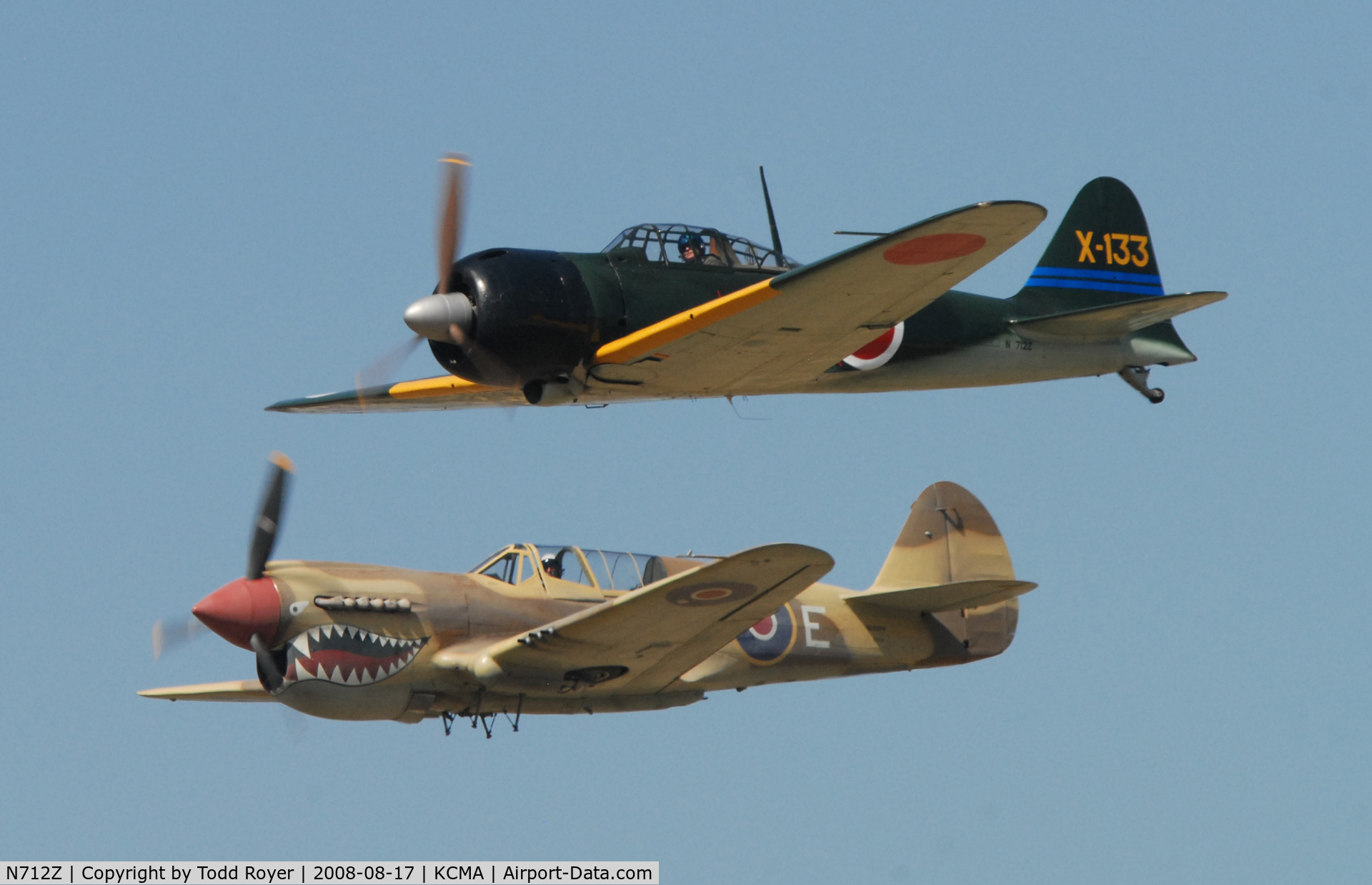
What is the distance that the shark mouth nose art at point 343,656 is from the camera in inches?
703

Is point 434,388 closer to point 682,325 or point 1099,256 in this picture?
point 682,325

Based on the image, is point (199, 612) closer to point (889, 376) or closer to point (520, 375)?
point (520, 375)

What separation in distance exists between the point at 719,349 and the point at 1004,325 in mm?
4149

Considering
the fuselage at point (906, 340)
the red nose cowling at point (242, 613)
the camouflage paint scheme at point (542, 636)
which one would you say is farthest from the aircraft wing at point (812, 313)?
the red nose cowling at point (242, 613)

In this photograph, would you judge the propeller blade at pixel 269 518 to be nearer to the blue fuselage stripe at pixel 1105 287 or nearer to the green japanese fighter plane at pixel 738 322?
the green japanese fighter plane at pixel 738 322

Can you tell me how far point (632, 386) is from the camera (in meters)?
17.9

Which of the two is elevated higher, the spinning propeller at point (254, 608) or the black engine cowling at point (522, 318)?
the black engine cowling at point (522, 318)

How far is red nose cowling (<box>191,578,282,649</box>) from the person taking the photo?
58.3ft

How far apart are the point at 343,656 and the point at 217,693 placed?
3025 millimetres

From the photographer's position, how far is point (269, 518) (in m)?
18.2

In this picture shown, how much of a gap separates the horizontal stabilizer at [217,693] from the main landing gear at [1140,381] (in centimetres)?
891

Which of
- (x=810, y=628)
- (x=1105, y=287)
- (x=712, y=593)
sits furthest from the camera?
(x=1105, y=287)

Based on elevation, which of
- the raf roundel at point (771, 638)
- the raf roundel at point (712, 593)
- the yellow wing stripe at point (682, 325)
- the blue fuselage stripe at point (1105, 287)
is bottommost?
the raf roundel at point (712, 593)

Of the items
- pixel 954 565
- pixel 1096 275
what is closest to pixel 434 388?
pixel 954 565
